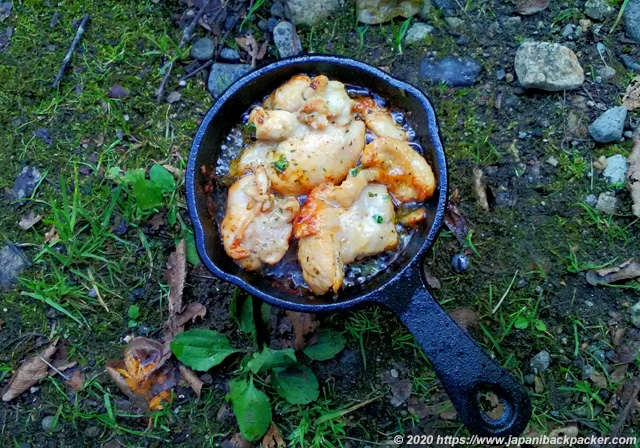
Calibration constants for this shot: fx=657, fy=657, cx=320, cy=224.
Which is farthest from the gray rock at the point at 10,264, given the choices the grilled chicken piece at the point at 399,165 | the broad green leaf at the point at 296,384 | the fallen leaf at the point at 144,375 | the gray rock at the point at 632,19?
the gray rock at the point at 632,19

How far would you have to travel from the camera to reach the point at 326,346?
3.29 metres

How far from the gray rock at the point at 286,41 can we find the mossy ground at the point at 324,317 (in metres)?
0.08

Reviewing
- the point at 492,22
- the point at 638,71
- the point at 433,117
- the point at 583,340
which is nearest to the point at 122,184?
the point at 433,117

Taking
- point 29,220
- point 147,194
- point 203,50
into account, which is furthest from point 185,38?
point 29,220

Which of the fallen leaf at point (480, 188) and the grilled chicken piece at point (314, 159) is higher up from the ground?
the grilled chicken piece at point (314, 159)

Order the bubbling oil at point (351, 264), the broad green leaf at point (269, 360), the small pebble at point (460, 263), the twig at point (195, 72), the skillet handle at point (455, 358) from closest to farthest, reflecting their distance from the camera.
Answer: the skillet handle at point (455, 358) → the bubbling oil at point (351, 264) → the broad green leaf at point (269, 360) → the small pebble at point (460, 263) → the twig at point (195, 72)

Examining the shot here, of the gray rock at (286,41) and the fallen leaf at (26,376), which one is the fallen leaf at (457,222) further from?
the fallen leaf at (26,376)

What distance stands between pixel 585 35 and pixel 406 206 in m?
1.57

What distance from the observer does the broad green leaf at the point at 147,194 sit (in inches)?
135

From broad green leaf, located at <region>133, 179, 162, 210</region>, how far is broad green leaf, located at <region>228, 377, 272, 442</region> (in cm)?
106

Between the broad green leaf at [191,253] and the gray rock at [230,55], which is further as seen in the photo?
the gray rock at [230,55]

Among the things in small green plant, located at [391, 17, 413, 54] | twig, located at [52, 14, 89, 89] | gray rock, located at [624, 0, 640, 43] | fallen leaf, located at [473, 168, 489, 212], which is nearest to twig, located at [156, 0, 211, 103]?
twig, located at [52, 14, 89, 89]

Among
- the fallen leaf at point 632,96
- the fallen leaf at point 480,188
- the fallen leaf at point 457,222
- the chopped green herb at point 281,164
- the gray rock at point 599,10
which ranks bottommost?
the fallen leaf at point 457,222

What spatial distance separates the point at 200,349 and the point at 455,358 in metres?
1.30
